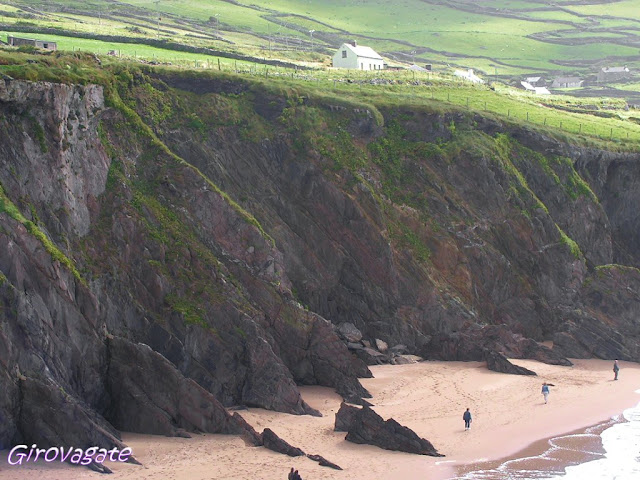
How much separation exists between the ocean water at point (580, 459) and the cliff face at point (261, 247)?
9064 mm

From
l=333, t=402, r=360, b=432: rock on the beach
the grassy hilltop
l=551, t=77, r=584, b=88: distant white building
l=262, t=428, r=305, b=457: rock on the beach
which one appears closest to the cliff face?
l=262, t=428, r=305, b=457: rock on the beach

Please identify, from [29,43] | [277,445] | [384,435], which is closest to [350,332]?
[384,435]

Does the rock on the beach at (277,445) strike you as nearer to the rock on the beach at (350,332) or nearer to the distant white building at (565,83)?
the rock on the beach at (350,332)

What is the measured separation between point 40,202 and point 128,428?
34.3 ft

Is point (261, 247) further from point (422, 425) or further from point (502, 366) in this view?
point (502, 366)

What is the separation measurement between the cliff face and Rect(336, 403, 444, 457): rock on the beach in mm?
3729

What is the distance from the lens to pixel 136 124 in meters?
55.9

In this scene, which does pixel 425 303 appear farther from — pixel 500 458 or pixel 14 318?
pixel 14 318

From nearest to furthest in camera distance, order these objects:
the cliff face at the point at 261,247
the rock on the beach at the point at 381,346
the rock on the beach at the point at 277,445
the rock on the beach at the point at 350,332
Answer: the rock on the beach at the point at 277,445, the cliff face at the point at 261,247, the rock on the beach at the point at 350,332, the rock on the beach at the point at 381,346

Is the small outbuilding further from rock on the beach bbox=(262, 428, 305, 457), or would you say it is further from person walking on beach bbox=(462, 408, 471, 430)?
person walking on beach bbox=(462, 408, 471, 430)

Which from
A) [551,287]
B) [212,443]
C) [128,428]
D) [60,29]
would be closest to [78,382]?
[128,428]

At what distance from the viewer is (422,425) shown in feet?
158

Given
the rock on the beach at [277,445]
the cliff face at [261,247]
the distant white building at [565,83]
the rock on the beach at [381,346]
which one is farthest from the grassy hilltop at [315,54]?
the rock on the beach at [381,346]

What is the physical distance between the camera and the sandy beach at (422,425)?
40.3 meters
